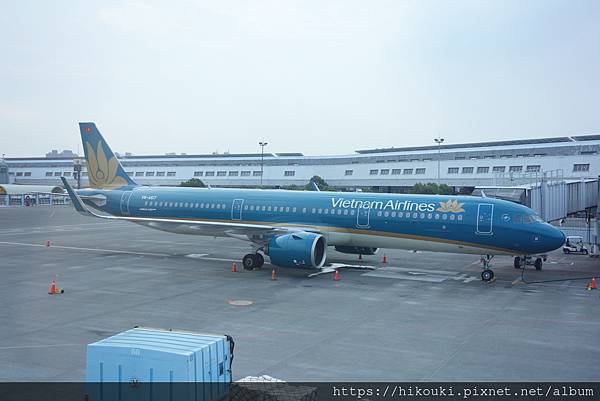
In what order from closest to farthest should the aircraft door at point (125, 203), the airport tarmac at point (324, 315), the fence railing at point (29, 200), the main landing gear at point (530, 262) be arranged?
the airport tarmac at point (324, 315)
the main landing gear at point (530, 262)
the aircraft door at point (125, 203)
the fence railing at point (29, 200)

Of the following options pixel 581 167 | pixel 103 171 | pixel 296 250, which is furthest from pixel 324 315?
pixel 581 167

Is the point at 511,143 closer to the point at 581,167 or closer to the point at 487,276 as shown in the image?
the point at 581,167

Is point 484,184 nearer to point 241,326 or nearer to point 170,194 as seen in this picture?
point 170,194

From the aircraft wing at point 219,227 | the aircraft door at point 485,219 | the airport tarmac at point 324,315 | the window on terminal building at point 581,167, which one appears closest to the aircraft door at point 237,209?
the aircraft wing at point 219,227

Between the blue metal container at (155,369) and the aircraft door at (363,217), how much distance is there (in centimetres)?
1878

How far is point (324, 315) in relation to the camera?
755 inches

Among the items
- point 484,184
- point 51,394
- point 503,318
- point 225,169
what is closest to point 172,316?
point 51,394

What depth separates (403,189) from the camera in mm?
86312

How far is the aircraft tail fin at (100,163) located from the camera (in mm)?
36875

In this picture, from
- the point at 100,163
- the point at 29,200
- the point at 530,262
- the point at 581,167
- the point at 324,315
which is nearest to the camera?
the point at 324,315

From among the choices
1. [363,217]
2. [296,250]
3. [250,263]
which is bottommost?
[250,263]

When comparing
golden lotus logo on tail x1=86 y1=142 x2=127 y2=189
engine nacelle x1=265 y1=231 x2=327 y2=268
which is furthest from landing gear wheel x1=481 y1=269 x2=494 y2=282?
golden lotus logo on tail x1=86 y1=142 x2=127 y2=189

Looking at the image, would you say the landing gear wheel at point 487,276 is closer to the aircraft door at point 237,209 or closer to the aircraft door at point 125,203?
the aircraft door at point 237,209

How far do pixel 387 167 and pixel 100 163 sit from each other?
59810 mm
